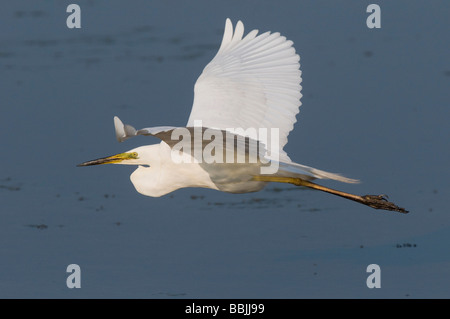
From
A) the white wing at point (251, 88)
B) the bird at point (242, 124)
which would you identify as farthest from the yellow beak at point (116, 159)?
the white wing at point (251, 88)

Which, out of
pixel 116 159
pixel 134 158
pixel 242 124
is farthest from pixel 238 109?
pixel 116 159

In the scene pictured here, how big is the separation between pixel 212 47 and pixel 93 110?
3.09 metres

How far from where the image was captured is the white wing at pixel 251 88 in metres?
7.61

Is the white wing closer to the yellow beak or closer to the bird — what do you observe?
the bird

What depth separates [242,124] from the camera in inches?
297

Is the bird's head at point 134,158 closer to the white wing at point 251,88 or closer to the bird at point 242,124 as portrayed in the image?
the bird at point 242,124

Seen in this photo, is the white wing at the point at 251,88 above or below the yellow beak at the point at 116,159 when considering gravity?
above

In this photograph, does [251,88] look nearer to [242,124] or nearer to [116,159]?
[242,124]

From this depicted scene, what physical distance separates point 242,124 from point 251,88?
349 millimetres

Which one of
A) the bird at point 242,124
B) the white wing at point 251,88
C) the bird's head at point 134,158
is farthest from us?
the bird's head at point 134,158

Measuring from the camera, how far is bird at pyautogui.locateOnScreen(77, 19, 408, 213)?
746cm

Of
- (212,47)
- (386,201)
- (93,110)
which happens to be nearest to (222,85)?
(386,201)

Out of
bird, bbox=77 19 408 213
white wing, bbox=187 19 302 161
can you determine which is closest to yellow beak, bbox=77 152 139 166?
bird, bbox=77 19 408 213

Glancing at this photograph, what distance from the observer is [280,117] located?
7688 mm
